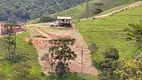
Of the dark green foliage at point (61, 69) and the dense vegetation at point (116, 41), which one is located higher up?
the dense vegetation at point (116, 41)

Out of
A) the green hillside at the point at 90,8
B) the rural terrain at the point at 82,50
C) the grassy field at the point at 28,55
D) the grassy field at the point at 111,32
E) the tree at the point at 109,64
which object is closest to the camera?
the tree at the point at 109,64

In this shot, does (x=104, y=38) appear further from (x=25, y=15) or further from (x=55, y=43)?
(x=25, y=15)

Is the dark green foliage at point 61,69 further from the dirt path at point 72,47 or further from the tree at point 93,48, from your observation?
the tree at point 93,48

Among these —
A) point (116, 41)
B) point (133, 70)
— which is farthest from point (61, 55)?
point (133, 70)

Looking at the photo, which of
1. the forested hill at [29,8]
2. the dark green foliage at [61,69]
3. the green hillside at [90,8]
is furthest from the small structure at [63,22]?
the forested hill at [29,8]

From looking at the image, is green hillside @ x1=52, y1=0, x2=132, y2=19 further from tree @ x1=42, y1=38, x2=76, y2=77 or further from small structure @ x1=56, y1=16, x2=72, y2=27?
tree @ x1=42, y1=38, x2=76, y2=77

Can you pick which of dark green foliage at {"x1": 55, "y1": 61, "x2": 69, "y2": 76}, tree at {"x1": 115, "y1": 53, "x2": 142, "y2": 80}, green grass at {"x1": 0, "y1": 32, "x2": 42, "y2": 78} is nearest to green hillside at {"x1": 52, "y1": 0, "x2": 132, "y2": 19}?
green grass at {"x1": 0, "y1": 32, "x2": 42, "y2": 78}
